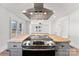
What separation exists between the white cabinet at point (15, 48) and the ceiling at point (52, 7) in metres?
0.47

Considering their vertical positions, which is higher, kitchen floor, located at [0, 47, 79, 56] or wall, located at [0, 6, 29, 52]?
wall, located at [0, 6, 29, 52]

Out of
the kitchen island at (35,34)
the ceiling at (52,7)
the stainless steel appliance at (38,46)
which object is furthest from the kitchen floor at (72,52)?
the ceiling at (52,7)

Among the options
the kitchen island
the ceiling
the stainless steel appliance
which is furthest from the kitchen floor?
the ceiling

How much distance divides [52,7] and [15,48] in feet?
3.00

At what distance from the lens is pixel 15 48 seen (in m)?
2.18

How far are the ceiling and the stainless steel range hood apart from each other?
0.05m

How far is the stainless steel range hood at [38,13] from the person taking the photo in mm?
2189

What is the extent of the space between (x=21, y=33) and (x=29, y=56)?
40cm

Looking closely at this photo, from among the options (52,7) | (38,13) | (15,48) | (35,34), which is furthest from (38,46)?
(52,7)

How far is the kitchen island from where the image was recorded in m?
2.16

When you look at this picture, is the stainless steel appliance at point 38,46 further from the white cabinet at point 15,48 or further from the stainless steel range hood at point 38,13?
the stainless steel range hood at point 38,13

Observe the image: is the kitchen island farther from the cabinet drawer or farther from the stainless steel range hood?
the stainless steel range hood

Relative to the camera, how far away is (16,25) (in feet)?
7.38

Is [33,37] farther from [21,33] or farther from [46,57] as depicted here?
[46,57]
